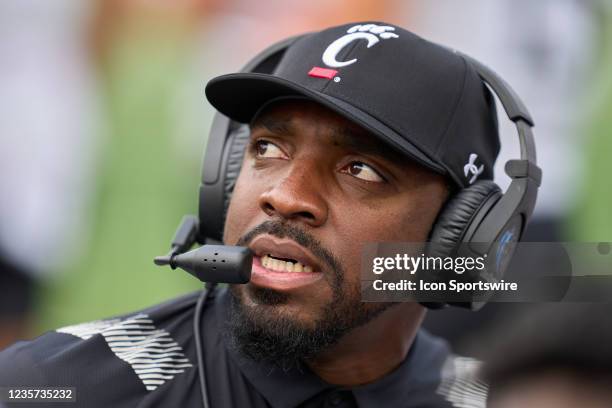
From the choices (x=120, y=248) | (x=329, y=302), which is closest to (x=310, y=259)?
(x=329, y=302)

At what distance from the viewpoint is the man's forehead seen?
190 cm

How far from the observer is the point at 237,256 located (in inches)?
68.1

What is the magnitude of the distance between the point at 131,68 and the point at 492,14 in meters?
2.15

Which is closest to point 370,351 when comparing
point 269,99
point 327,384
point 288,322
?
point 327,384

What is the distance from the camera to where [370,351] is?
204 centimetres

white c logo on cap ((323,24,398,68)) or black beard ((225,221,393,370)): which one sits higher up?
white c logo on cap ((323,24,398,68))

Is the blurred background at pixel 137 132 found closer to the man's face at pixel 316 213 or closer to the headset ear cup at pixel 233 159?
the headset ear cup at pixel 233 159

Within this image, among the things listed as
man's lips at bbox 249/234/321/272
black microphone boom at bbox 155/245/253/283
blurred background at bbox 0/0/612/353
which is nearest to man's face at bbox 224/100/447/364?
man's lips at bbox 249/234/321/272

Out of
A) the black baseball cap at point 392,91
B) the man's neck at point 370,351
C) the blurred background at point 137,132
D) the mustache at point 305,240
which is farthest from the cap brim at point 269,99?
the blurred background at point 137,132

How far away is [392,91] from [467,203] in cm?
30

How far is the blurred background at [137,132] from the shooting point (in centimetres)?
462

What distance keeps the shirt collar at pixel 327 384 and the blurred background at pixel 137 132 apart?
252 cm

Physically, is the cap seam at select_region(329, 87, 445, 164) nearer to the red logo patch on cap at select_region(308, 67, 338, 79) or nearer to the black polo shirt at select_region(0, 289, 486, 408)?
the red logo patch on cap at select_region(308, 67, 338, 79)

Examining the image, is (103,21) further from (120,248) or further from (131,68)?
(120,248)
